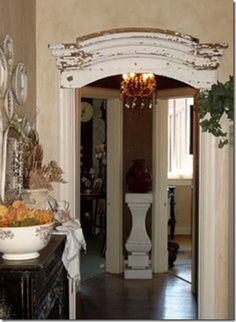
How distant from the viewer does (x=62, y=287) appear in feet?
5.18

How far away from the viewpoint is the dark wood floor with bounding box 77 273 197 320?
2432 millimetres

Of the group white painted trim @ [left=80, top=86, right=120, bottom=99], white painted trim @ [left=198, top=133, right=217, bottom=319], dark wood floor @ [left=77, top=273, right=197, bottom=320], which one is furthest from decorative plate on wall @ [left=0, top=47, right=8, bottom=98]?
white painted trim @ [left=80, top=86, right=120, bottom=99]

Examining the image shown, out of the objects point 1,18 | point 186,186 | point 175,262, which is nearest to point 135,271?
point 175,262

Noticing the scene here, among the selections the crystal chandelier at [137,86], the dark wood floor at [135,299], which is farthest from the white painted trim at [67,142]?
the crystal chandelier at [137,86]

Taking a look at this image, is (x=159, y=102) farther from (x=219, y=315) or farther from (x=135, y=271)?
(x=219, y=315)

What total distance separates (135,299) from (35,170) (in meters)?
1.52

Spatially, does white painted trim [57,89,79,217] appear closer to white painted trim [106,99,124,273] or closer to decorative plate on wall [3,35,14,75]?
decorative plate on wall [3,35,14,75]

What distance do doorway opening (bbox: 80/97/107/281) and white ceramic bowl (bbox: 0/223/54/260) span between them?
91.7 inches

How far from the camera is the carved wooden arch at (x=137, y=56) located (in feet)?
6.40

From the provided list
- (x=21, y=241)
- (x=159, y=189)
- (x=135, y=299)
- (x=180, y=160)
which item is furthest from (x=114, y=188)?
(x=21, y=241)

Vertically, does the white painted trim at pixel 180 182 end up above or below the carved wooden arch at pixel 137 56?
below

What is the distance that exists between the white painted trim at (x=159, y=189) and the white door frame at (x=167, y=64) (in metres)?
1.48

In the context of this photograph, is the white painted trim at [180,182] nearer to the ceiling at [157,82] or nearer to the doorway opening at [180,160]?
the doorway opening at [180,160]

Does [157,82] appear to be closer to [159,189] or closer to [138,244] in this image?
[159,189]
